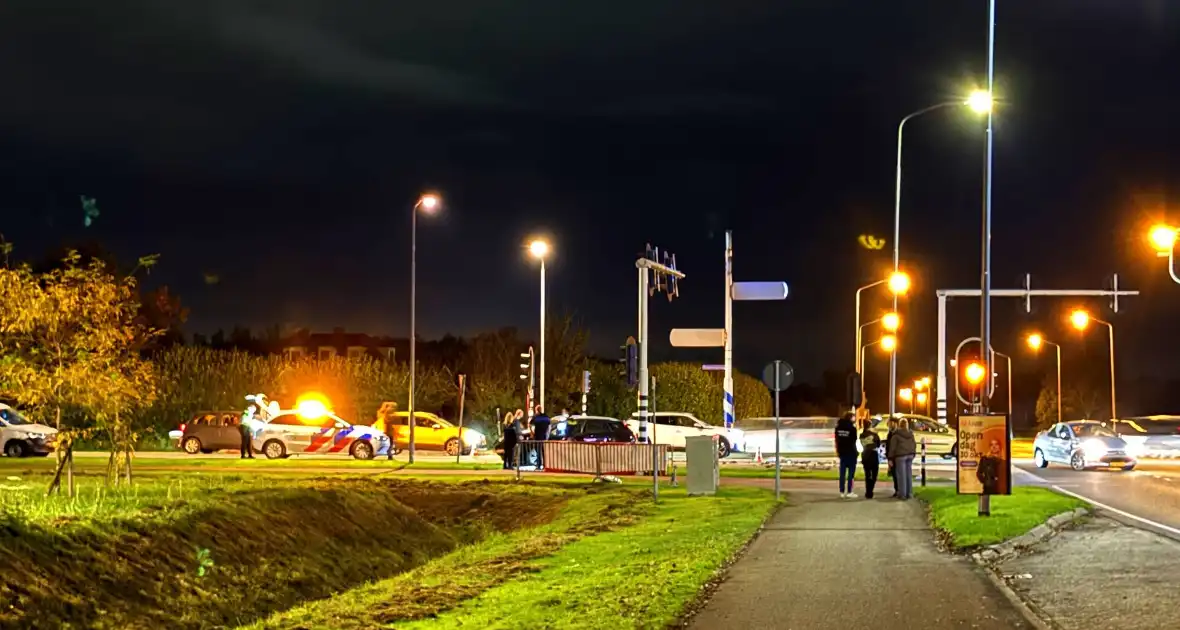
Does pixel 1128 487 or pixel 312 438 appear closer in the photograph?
Answer: pixel 1128 487

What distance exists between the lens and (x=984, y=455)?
19.0 meters

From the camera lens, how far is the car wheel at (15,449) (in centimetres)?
4016

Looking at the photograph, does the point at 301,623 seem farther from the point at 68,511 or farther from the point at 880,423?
the point at 880,423

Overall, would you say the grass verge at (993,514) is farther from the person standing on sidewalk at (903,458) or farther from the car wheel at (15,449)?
the car wheel at (15,449)

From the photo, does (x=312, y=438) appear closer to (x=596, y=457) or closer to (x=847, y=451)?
(x=596, y=457)

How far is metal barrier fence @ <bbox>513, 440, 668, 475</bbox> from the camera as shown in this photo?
2991 cm

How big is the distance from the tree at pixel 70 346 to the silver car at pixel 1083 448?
92.2ft

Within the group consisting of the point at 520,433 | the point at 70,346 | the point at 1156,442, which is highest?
the point at 70,346

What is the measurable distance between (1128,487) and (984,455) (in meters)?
12.7

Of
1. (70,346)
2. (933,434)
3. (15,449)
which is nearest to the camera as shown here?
(70,346)

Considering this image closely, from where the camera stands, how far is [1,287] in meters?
17.7

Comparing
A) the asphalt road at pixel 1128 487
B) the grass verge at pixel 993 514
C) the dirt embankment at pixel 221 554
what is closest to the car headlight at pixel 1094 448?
the asphalt road at pixel 1128 487

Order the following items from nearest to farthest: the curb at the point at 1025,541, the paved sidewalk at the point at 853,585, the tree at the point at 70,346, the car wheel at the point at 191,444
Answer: the paved sidewalk at the point at 853,585 → the curb at the point at 1025,541 → the tree at the point at 70,346 → the car wheel at the point at 191,444

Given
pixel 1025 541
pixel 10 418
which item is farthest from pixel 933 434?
pixel 1025 541
